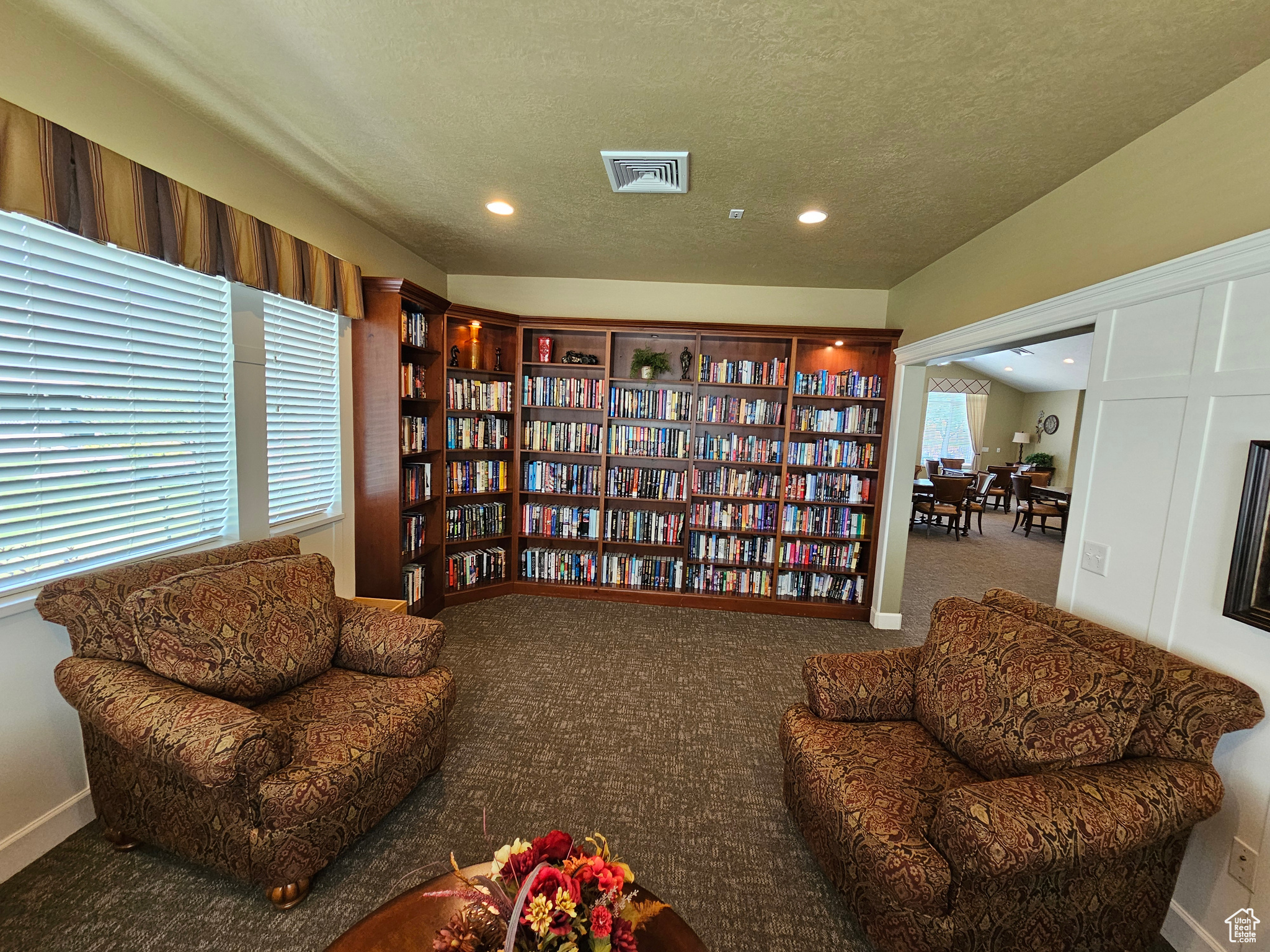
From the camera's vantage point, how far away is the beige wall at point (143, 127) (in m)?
1.45

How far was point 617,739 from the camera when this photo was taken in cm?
234

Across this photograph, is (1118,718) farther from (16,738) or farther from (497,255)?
(497,255)

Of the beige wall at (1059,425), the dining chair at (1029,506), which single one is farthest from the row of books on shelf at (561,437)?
the beige wall at (1059,425)

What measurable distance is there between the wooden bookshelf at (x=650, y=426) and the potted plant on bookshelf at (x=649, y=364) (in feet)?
0.26

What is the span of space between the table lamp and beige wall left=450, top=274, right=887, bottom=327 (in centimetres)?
959

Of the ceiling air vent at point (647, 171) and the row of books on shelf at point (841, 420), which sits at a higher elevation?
the ceiling air vent at point (647, 171)

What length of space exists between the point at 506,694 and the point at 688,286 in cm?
329

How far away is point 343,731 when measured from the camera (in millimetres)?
1582

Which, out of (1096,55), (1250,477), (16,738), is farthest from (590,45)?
(16,738)

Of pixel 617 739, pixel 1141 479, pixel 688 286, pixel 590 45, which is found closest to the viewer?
pixel 590 45

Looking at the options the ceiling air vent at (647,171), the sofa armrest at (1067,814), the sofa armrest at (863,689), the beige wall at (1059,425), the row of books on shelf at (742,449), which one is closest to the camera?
the sofa armrest at (1067,814)

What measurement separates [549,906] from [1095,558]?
2.20 metres

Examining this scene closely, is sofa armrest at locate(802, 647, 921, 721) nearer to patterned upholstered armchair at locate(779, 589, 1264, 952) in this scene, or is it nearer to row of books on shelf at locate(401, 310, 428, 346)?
patterned upholstered armchair at locate(779, 589, 1264, 952)

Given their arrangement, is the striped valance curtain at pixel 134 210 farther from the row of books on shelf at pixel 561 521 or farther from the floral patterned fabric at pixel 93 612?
the row of books on shelf at pixel 561 521
